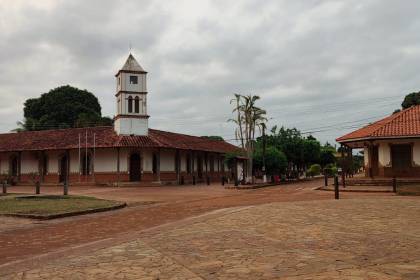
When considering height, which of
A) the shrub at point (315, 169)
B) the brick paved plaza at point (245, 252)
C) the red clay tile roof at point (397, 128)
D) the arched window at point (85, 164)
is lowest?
the brick paved plaza at point (245, 252)

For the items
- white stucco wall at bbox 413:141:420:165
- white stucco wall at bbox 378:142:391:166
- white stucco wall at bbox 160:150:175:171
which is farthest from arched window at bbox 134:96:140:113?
white stucco wall at bbox 413:141:420:165

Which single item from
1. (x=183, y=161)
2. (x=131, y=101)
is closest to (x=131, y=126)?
(x=131, y=101)

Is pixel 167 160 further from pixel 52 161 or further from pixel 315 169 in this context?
pixel 315 169

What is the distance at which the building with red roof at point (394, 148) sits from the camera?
27578mm

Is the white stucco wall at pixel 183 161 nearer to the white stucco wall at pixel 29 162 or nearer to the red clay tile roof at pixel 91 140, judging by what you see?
the red clay tile roof at pixel 91 140

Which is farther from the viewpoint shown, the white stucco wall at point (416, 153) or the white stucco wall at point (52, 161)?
the white stucco wall at point (52, 161)

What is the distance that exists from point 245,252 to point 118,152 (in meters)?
32.0

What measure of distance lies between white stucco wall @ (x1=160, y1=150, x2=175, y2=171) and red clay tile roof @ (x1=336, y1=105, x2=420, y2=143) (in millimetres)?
15405

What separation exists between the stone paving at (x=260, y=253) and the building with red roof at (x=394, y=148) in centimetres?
1724

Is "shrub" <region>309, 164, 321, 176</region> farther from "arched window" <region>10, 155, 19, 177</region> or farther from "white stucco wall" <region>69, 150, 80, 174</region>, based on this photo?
"arched window" <region>10, 155, 19, 177</region>

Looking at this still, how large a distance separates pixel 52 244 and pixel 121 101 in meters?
30.7

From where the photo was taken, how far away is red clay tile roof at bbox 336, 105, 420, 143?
27.5m

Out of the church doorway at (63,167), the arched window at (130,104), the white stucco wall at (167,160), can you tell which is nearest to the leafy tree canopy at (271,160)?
the white stucco wall at (167,160)

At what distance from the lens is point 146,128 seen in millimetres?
40281
